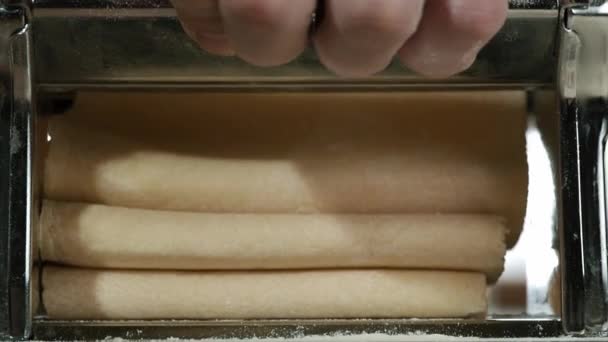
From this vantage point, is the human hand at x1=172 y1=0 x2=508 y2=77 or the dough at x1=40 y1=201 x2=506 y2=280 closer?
the human hand at x1=172 y1=0 x2=508 y2=77

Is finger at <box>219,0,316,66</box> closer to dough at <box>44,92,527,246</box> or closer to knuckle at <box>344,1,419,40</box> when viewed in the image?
knuckle at <box>344,1,419,40</box>

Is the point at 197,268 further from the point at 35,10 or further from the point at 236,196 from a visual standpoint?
the point at 35,10

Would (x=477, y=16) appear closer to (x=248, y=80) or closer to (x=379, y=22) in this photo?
(x=379, y=22)

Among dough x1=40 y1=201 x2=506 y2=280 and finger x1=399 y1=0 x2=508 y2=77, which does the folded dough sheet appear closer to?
dough x1=40 y1=201 x2=506 y2=280

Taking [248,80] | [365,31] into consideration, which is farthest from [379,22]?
[248,80]

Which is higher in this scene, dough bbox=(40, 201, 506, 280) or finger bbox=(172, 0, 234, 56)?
finger bbox=(172, 0, 234, 56)

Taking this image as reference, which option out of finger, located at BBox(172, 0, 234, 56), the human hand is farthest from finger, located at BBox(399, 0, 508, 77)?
finger, located at BBox(172, 0, 234, 56)

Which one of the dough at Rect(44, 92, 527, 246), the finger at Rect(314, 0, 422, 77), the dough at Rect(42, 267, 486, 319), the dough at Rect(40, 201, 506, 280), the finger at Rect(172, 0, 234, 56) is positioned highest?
the finger at Rect(172, 0, 234, 56)
